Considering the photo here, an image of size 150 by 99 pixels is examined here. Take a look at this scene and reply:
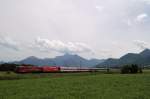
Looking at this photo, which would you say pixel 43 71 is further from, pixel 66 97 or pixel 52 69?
pixel 66 97

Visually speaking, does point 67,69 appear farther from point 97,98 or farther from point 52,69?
point 97,98

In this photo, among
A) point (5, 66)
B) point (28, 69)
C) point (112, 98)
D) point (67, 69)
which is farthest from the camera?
point (5, 66)

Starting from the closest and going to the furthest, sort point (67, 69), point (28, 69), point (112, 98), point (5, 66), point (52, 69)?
point (112, 98), point (28, 69), point (52, 69), point (67, 69), point (5, 66)

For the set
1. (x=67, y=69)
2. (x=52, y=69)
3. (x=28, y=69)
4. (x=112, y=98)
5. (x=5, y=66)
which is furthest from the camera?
(x=5, y=66)

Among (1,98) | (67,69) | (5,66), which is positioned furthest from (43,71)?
(1,98)

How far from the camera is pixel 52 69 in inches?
3917

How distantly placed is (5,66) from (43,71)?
1145 inches

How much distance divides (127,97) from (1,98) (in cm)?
1065

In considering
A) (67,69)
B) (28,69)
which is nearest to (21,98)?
(28,69)

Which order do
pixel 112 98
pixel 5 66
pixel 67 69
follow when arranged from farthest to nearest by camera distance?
pixel 5 66 < pixel 67 69 < pixel 112 98

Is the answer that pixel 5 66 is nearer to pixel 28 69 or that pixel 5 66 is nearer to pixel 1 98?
pixel 28 69

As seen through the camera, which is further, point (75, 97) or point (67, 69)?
point (67, 69)

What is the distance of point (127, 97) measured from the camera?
76.6 ft

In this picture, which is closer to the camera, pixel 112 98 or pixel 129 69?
pixel 112 98
